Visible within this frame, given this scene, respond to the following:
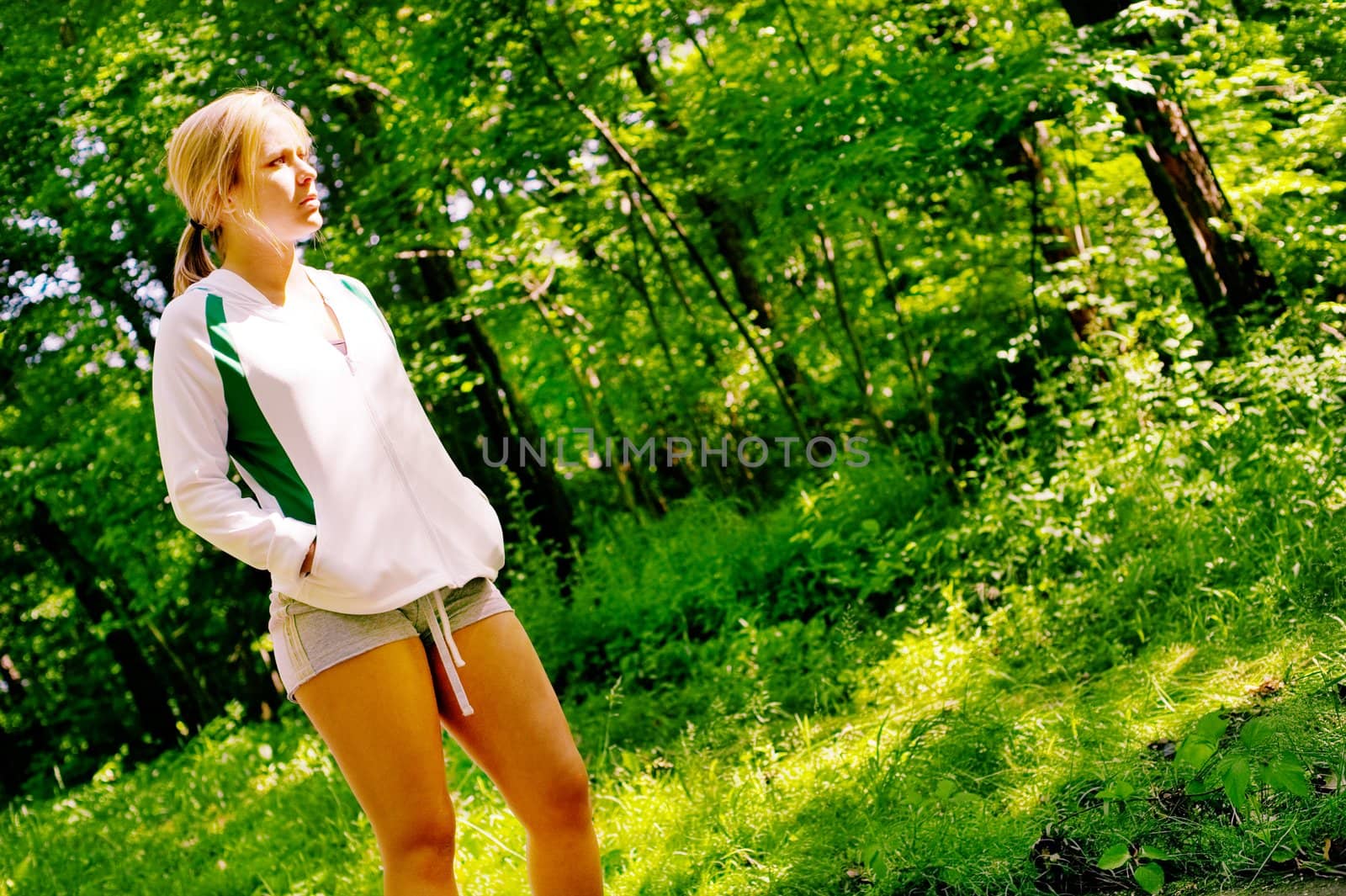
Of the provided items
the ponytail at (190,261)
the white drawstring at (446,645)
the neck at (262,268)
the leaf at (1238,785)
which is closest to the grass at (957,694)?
the leaf at (1238,785)

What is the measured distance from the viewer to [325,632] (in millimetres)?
1893

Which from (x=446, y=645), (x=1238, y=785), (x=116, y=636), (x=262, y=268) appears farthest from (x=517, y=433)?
(x=116, y=636)

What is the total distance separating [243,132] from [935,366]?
5620mm

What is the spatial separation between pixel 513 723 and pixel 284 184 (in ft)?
3.53

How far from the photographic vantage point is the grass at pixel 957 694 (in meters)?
2.54

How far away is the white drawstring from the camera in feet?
6.46

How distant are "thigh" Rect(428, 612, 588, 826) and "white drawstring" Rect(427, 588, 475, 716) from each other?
0.11ft

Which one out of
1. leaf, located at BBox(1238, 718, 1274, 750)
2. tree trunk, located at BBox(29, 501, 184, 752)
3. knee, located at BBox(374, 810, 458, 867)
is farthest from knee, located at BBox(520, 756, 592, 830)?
tree trunk, located at BBox(29, 501, 184, 752)

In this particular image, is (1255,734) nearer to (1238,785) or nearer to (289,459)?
(1238,785)

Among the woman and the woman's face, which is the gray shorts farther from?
the woman's face

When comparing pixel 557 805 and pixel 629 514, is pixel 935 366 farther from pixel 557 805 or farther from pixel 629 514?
pixel 557 805

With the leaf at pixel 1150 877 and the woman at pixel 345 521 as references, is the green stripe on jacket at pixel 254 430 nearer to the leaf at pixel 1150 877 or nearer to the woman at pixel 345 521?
the woman at pixel 345 521

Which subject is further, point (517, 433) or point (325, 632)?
point (517, 433)

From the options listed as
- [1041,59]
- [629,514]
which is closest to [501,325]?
[629,514]
